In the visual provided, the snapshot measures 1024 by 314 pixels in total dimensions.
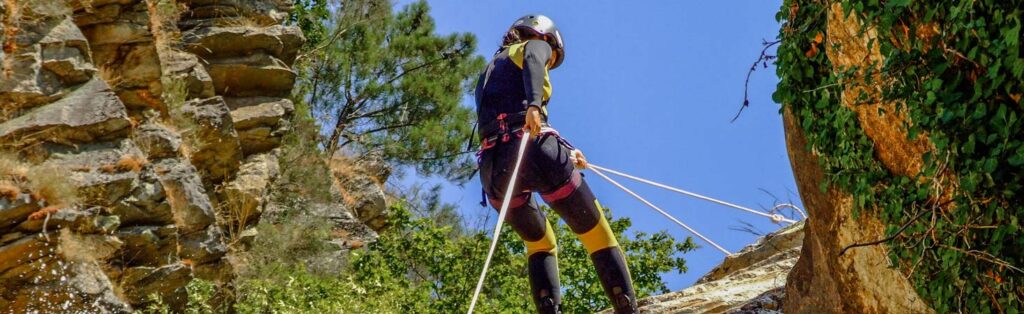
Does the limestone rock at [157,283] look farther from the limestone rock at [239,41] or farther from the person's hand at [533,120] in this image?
the person's hand at [533,120]

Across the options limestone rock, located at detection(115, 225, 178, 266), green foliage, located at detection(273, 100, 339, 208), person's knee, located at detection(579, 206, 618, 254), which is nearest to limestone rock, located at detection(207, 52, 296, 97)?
limestone rock, located at detection(115, 225, 178, 266)

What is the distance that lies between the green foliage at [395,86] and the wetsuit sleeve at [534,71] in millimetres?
20535

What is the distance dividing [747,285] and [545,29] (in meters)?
2.58

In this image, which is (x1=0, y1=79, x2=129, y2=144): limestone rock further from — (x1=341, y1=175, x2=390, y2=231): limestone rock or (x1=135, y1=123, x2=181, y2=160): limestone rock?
(x1=341, y1=175, x2=390, y2=231): limestone rock

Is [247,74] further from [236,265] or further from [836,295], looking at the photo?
[836,295]

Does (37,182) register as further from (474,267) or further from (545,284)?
(545,284)

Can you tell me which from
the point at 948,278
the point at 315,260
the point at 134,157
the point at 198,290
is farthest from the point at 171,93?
the point at 948,278

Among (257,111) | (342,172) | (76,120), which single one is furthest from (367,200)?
(76,120)

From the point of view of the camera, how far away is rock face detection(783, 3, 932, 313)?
537cm

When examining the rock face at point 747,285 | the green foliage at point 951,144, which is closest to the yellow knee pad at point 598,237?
the rock face at point 747,285

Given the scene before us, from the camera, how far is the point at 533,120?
22.1 ft

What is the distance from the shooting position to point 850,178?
5.67 metres

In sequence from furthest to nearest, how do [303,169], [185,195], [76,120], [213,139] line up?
[303,169] < [213,139] < [185,195] < [76,120]

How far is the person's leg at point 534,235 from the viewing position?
712 cm
